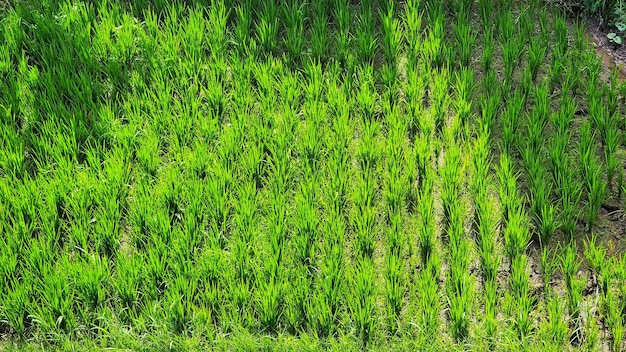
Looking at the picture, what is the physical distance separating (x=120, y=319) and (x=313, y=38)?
1704 mm

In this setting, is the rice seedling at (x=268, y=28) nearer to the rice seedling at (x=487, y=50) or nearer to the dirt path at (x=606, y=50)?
the rice seedling at (x=487, y=50)

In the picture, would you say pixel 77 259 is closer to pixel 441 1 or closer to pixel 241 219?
pixel 241 219

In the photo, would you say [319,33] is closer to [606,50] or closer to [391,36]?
[391,36]

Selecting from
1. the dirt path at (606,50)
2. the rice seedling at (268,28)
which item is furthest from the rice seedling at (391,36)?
the dirt path at (606,50)

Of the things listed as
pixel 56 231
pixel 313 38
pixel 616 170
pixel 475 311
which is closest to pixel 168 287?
pixel 56 231

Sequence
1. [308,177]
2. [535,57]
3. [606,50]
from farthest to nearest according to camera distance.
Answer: [606,50], [535,57], [308,177]

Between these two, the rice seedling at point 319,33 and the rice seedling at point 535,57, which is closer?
the rice seedling at point 535,57

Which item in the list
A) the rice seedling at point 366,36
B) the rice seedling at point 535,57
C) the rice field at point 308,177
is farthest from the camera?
the rice seedling at point 366,36

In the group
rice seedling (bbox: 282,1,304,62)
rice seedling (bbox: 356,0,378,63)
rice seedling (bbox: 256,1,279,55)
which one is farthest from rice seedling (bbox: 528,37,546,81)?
rice seedling (bbox: 256,1,279,55)

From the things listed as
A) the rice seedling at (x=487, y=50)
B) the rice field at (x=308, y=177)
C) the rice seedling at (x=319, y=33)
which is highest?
the rice seedling at (x=319, y=33)

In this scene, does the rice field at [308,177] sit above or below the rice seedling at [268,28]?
below

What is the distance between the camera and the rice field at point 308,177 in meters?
2.67

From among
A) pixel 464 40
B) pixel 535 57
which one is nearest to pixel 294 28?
pixel 464 40

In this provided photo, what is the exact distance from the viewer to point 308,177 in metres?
3.11
